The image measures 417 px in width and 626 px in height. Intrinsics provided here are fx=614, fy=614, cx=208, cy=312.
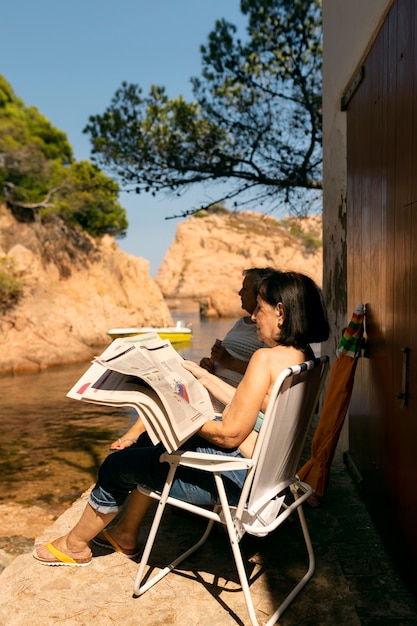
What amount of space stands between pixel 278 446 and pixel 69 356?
59.1ft

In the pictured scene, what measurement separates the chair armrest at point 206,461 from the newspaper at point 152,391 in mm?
84

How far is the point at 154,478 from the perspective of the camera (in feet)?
7.85

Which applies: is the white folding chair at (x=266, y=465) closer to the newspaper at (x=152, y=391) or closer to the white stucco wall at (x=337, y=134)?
the newspaper at (x=152, y=391)

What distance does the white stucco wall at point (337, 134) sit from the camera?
3715 mm

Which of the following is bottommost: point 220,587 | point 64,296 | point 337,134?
point 220,587

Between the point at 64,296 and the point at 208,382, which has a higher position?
the point at 64,296

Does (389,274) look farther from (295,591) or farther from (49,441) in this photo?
(49,441)

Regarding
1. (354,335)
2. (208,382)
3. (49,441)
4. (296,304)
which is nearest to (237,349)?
(354,335)

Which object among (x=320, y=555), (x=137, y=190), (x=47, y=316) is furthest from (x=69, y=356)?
(x=320, y=555)

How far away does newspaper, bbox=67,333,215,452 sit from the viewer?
2141 mm

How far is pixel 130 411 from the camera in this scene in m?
11.3

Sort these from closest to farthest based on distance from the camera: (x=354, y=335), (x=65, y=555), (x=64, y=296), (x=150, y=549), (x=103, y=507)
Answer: (x=150, y=549) → (x=103, y=507) → (x=65, y=555) → (x=354, y=335) → (x=64, y=296)

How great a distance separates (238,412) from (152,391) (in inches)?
12.6

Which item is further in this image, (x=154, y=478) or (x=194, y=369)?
(x=194, y=369)
